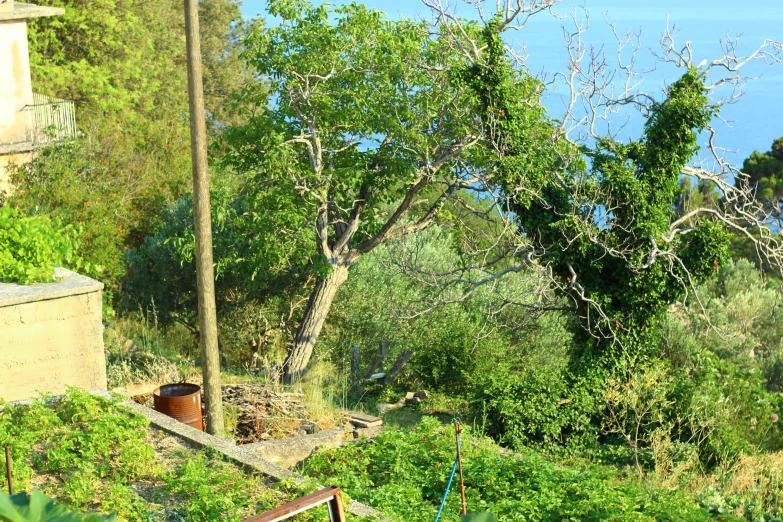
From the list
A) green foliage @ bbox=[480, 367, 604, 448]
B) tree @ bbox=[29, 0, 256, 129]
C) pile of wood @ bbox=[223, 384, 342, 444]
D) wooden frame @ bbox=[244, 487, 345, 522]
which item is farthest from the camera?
tree @ bbox=[29, 0, 256, 129]

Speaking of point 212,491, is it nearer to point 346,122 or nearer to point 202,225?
point 202,225

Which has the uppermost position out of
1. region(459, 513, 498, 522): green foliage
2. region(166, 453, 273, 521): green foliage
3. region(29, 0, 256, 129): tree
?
region(29, 0, 256, 129): tree

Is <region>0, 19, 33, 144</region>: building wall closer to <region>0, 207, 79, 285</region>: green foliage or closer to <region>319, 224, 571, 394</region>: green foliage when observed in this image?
<region>319, 224, 571, 394</region>: green foliage

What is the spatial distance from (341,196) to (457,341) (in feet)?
12.6

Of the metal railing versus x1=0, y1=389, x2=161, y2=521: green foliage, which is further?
the metal railing

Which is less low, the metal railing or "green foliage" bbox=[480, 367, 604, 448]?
the metal railing

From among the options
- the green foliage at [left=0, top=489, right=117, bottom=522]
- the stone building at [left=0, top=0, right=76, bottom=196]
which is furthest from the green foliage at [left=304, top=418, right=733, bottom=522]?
the stone building at [left=0, top=0, right=76, bottom=196]

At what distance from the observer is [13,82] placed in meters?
22.2

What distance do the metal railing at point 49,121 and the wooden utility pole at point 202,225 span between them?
13656mm

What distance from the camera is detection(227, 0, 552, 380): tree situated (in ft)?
46.6

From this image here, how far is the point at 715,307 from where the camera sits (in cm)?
2097

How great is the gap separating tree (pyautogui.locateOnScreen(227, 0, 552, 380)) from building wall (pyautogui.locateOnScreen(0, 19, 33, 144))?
996cm

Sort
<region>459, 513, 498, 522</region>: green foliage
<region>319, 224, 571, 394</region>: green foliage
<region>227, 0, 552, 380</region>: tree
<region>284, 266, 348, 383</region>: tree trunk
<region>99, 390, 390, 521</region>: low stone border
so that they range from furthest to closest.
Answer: <region>319, 224, 571, 394</region>: green foliage < <region>284, 266, 348, 383</region>: tree trunk < <region>227, 0, 552, 380</region>: tree < <region>99, 390, 390, 521</region>: low stone border < <region>459, 513, 498, 522</region>: green foliage

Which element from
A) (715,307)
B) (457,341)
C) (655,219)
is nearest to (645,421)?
(655,219)
